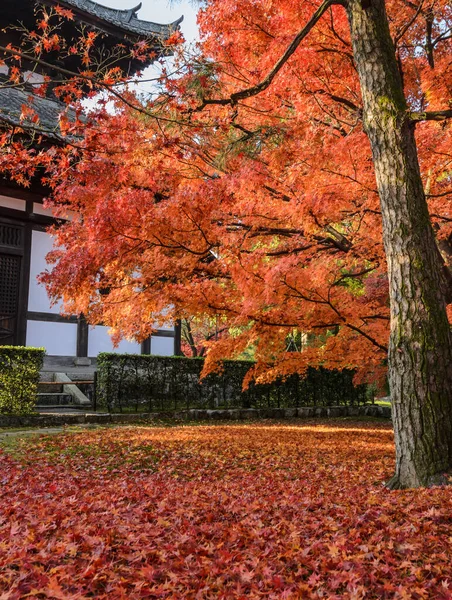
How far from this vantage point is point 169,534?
3.37 meters

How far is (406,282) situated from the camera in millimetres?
5000

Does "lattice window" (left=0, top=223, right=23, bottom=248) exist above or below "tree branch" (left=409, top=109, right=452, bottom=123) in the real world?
above

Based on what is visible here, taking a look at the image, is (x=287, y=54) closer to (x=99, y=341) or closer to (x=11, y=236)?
(x=11, y=236)

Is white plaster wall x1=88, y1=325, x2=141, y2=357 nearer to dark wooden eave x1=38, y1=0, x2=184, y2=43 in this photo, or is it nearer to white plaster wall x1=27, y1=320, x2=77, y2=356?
white plaster wall x1=27, y1=320, x2=77, y2=356

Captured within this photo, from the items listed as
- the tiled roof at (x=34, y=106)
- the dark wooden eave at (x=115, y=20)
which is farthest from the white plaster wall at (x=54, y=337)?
the dark wooden eave at (x=115, y=20)

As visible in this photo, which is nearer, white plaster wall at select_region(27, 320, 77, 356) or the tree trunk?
the tree trunk

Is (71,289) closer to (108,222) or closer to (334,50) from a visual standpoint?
(108,222)

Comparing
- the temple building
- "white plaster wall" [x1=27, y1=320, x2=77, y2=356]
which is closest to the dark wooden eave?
the temple building

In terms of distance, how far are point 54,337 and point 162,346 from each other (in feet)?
10.5

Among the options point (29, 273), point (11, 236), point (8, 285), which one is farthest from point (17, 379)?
point (11, 236)

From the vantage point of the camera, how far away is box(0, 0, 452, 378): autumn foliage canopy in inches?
299

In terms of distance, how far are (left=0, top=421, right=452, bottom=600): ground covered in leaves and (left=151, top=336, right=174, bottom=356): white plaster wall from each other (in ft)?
27.1

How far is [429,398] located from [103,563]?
324 cm

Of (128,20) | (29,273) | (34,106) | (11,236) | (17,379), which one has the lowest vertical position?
(17,379)
